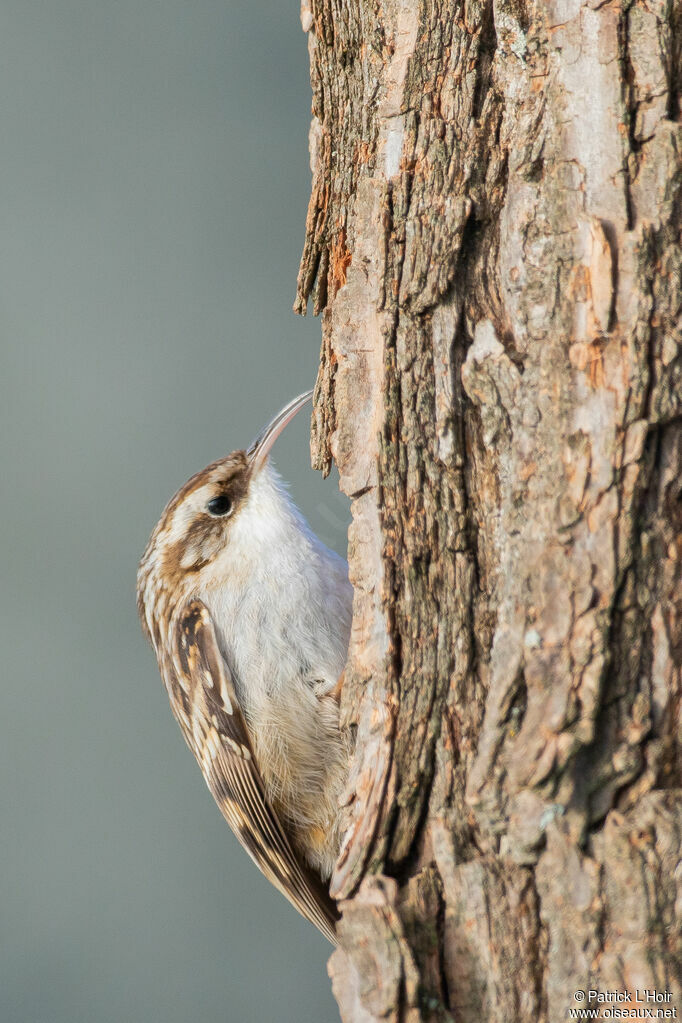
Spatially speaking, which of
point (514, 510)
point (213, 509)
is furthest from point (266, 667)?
point (514, 510)

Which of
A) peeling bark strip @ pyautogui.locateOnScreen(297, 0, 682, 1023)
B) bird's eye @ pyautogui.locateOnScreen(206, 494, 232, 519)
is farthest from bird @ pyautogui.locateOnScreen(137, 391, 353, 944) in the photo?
peeling bark strip @ pyautogui.locateOnScreen(297, 0, 682, 1023)

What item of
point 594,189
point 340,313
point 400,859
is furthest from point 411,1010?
point 594,189

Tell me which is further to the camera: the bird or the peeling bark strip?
the bird

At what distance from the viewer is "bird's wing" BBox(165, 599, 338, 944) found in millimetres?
2240

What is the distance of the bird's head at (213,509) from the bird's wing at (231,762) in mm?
127

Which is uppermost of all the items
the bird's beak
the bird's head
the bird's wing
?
the bird's beak

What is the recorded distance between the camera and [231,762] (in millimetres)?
2262

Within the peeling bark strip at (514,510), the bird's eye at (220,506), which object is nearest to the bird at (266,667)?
the bird's eye at (220,506)

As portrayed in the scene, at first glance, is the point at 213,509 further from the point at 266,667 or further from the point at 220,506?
the point at 266,667

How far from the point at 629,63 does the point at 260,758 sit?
62.5 inches

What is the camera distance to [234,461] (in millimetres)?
2428

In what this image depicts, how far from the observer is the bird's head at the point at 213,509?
2393 mm

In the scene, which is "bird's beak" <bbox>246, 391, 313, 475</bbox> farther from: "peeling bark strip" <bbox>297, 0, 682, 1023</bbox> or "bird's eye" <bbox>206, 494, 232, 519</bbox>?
"peeling bark strip" <bbox>297, 0, 682, 1023</bbox>

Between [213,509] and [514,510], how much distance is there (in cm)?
113
